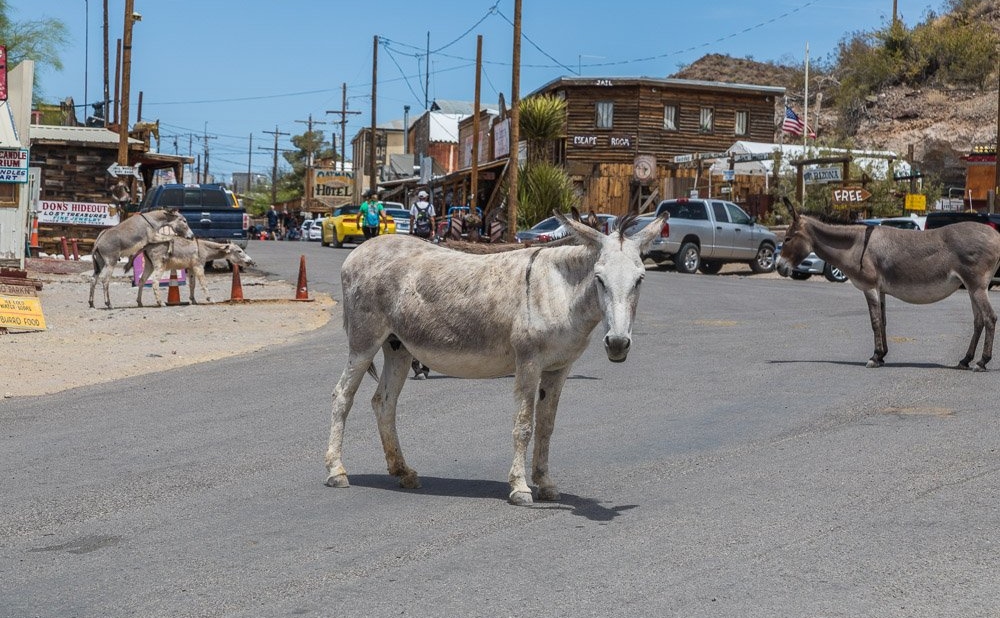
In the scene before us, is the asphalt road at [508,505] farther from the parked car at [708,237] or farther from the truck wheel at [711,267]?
the truck wheel at [711,267]

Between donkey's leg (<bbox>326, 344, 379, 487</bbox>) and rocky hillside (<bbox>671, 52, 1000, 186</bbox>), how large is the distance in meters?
48.4

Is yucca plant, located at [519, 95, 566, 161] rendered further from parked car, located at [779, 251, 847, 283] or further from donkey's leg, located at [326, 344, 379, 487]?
donkey's leg, located at [326, 344, 379, 487]

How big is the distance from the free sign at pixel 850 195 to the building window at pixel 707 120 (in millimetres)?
23751

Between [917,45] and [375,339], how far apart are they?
224ft

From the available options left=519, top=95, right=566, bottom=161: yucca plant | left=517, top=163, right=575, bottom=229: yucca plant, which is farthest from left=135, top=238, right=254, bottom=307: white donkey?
left=519, top=95, right=566, bottom=161: yucca plant

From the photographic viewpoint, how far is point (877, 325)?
14773 millimetres

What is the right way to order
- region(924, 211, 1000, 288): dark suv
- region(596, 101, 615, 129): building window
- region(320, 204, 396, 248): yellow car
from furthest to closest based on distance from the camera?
region(596, 101, 615, 129): building window < region(320, 204, 396, 248): yellow car < region(924, 211, 1000, 288): dark suv

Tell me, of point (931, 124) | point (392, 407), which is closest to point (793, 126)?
point (931, 124)

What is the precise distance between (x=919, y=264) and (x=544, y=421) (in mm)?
8922

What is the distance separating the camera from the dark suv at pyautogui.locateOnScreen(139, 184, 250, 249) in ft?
103

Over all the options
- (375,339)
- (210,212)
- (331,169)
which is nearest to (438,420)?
(375,339)

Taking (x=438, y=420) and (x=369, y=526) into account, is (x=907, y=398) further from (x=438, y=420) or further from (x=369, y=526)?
(x=369, y=526)

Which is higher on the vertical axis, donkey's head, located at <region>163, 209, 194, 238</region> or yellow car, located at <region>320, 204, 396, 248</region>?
yellow car, located at <region>320, 204, 396, 248</region>

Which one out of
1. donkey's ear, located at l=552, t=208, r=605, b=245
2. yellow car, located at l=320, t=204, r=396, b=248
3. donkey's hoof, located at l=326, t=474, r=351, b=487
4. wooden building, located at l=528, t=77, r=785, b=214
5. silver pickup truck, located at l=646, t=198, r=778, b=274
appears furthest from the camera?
wooden building, located at l=528, t=77, r=785, b=214
